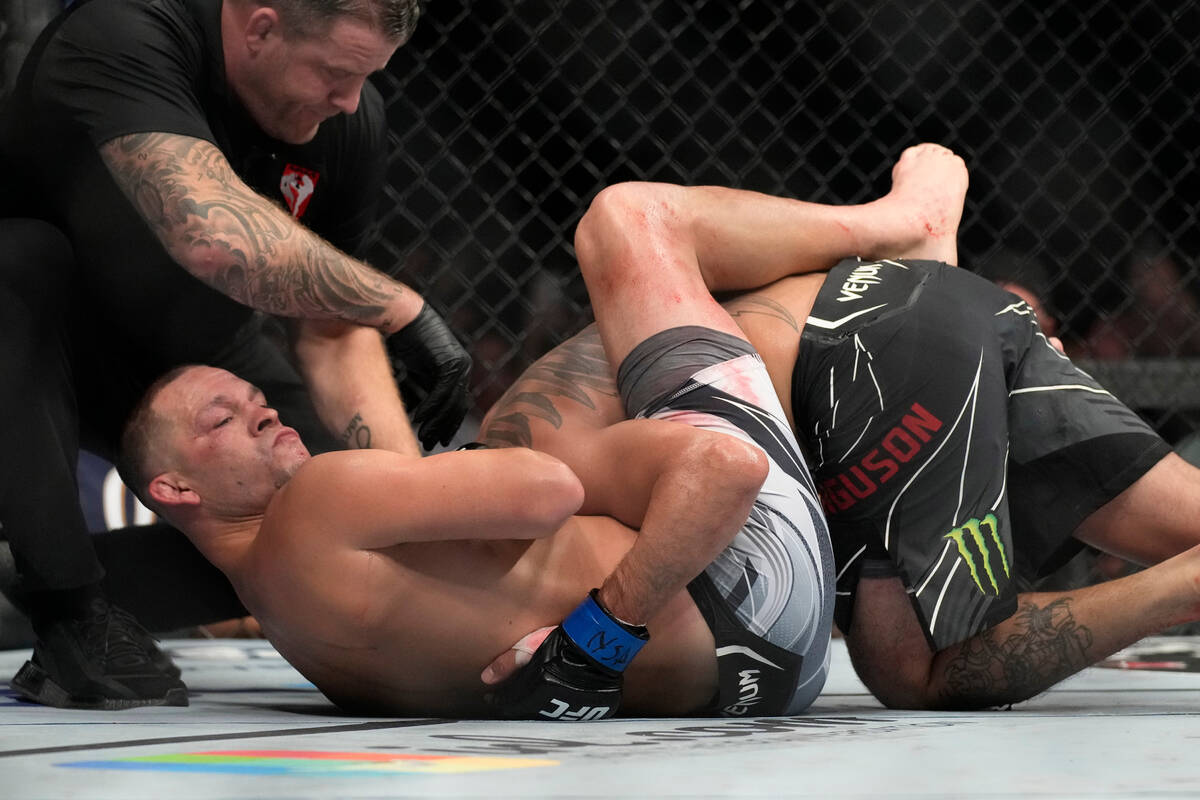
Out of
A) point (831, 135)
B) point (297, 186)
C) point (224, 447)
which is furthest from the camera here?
point (831, 135)

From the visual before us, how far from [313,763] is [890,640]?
72 cm

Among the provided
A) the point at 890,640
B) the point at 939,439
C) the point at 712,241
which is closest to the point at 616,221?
the point at 712,241

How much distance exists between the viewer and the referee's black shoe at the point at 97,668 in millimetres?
1357

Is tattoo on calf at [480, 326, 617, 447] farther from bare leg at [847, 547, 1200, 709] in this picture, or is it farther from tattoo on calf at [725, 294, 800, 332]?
bare leg at [847, 547, 1200, 709]

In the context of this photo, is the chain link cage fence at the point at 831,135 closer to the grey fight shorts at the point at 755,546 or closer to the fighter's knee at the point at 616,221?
the fighter's knee at the point at 616,221

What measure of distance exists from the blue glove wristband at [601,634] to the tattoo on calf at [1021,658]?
408mm

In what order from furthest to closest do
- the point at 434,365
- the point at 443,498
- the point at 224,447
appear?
the point at 434,365, the point at 224,447, the point at 443,498

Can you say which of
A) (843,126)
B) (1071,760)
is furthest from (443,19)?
(1071,760)

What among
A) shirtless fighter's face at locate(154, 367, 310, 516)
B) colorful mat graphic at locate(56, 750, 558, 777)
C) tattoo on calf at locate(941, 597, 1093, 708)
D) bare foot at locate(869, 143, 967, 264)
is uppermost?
bare foot at locate(869, 143, 967, 264)

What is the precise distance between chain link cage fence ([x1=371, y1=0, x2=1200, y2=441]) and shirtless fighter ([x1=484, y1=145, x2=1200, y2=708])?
5.07ft

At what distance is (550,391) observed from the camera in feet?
4.61

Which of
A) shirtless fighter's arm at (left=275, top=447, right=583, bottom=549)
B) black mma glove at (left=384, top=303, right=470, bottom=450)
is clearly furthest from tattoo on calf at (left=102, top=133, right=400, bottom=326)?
shirtless fighter's arm at (left=275, top=447, right=583, bottom=549)

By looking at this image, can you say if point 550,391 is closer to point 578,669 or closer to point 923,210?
point 578,669

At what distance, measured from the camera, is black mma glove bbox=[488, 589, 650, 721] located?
116 centimetres
